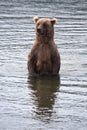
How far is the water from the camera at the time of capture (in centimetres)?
1138

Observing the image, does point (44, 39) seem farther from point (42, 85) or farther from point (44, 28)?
point (42, 85)

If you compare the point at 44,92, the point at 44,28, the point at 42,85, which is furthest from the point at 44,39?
the point at 44,92

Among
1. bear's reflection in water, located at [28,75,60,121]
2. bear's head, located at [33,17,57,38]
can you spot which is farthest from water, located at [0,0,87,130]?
bear's head, located at [33,17,57,38]

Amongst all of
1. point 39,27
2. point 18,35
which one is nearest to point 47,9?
point 18,35

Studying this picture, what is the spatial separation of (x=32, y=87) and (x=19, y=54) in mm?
3840

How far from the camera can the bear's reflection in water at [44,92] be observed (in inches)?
477

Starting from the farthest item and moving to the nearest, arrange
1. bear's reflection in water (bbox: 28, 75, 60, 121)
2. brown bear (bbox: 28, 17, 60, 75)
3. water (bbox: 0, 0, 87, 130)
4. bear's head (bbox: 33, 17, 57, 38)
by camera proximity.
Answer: brown bear (bbox: 28, 17, 60, 75)
bear's head (bbox: 33, 17, 57, 38)
bear's reflection in water (bbox: 28, 75, 60, 121)
water (bbox: 0, 0, 87, 130)

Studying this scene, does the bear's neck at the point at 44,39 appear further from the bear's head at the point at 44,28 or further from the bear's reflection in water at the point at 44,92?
the bear's reflection in water at the point at 44,92

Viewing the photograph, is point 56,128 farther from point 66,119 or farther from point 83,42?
point 83,42

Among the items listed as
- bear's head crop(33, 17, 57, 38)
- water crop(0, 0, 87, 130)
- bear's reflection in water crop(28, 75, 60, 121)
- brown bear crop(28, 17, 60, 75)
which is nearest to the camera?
water crop(0, 0, 87, 130)

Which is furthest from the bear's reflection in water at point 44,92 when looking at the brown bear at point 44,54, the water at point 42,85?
the brown bear at point 44,54

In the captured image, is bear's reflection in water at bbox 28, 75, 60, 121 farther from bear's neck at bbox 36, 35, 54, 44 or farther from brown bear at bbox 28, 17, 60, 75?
bear's neck at bbox 36, 35, 54, 44

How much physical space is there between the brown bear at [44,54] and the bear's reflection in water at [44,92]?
274mm

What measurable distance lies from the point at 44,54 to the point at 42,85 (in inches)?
47.1
